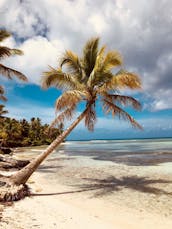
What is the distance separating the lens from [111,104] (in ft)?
32.3

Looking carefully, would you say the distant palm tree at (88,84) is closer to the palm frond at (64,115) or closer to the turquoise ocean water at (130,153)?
the palm frond at (64,115)

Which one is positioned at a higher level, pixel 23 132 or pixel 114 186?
pixel 23 132

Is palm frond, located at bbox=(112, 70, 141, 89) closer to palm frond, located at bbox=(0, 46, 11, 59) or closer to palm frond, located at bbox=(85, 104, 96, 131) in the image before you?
palm frond, located at bbox=(85, 104, 96, 131)

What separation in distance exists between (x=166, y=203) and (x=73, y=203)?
3.15m

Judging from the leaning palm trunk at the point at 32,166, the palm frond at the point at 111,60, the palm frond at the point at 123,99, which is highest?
the palm frond at the point at 111,60

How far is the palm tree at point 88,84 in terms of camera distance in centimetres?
902

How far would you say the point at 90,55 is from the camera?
10219 millimetres

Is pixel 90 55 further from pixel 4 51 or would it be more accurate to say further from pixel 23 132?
pixel 23 132

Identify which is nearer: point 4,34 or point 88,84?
point 88,84

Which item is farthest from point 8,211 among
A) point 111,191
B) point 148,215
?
point 111,191

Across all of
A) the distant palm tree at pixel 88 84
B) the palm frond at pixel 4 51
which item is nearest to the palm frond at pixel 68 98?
the distant palm tree at pixel 88 84

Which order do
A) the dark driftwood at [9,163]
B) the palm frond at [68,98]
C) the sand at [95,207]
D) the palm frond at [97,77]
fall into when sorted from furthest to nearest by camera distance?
the dark driftwood at [9,163]
the palm frond at [97,77]
the palm frond at [68,98]
the sand at [95,207]

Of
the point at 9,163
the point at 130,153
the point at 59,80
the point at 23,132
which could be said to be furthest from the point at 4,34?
the point at 23,132

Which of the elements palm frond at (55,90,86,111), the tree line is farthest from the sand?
the tree line
